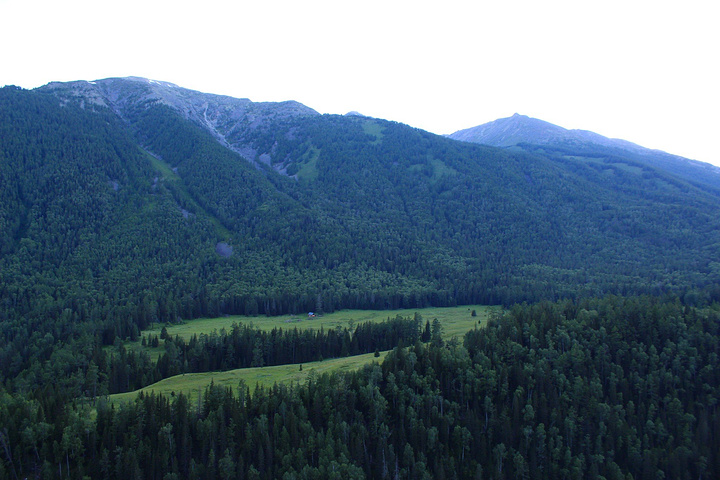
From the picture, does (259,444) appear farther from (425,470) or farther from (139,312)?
(139,312)

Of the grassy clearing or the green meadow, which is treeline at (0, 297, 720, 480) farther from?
the grassy clearing

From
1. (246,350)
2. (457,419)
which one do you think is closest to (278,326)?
(246,350)

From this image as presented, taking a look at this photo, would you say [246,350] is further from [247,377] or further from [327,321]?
[327,321]

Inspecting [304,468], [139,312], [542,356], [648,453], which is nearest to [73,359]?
[139,312]

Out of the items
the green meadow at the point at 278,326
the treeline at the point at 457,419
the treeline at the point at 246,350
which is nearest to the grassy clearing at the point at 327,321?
the green meadow at the point at 278,326

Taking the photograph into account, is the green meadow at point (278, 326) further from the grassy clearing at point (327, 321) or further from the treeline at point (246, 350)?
the treeline at point (246, 350)
